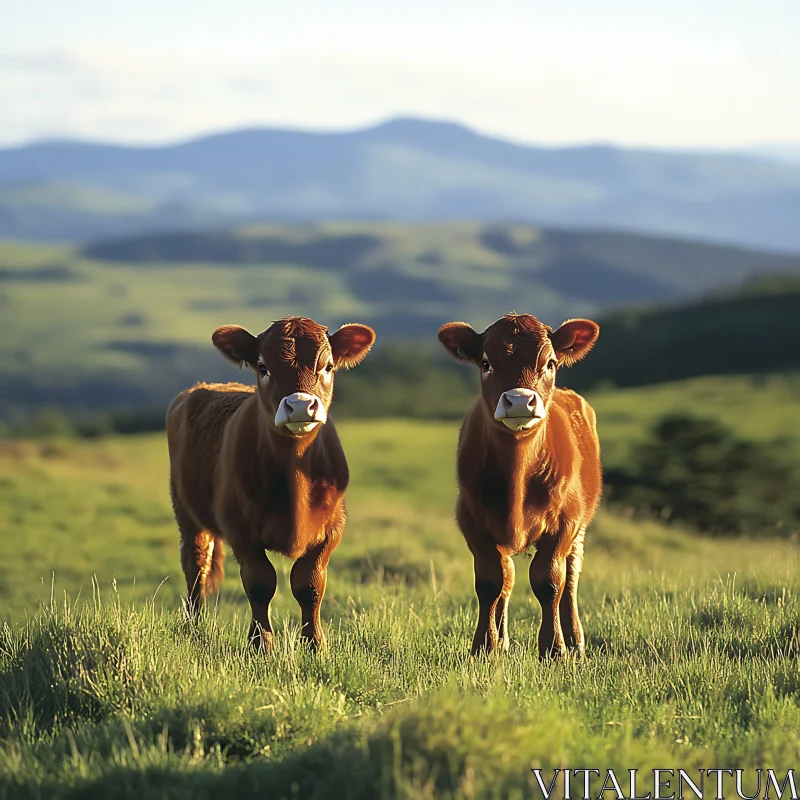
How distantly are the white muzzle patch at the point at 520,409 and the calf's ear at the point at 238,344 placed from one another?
189 cm

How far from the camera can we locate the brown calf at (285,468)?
7266 millimetres

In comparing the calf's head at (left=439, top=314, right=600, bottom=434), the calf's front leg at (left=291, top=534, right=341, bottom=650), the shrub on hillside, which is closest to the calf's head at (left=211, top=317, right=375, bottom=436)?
the calf's head at (left=439, top=314, right=600, bottom=434)

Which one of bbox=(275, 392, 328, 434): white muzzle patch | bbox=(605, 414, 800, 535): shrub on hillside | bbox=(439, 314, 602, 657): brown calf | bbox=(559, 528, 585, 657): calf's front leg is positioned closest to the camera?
bbox=(275, 392, 328, 434): white muzzle patch

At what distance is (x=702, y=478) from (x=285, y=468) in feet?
64.9

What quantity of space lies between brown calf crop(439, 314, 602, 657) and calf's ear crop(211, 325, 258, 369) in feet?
4.36

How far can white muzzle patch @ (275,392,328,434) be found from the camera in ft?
22.4

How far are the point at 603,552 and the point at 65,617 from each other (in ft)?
40.3

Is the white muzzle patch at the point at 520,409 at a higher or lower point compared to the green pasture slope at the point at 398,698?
higher

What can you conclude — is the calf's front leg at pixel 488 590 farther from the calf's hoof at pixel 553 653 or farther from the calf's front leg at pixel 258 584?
the calf's front leg at pixel 258 584

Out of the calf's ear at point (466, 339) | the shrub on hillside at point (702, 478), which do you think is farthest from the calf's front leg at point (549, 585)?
the shrub on hillside at point (702, 478)

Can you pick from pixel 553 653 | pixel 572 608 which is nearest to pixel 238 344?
pixel 553 653

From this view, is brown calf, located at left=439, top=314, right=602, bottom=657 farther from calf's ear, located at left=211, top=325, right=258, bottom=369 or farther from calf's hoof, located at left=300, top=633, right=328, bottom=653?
calf's ear, located at left=211, top=325, right=258, bottom=369

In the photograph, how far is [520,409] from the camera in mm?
6711

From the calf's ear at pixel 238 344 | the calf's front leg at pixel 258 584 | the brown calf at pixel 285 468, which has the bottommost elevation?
the calf's front leg at pixel 258 584
